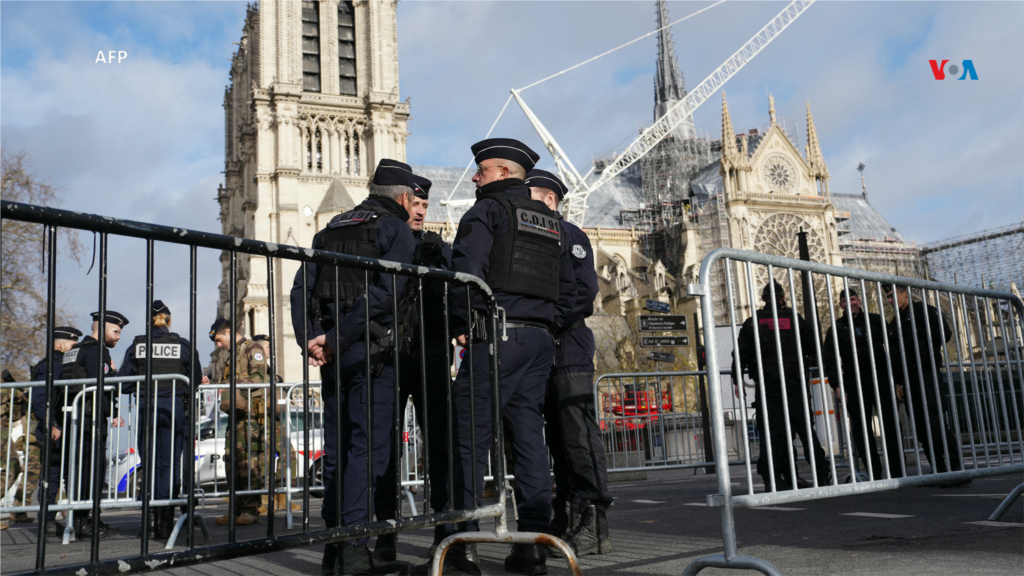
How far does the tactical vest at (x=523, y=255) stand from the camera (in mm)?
4078

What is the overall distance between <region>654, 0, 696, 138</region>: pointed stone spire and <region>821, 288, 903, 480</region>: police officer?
3121 inches

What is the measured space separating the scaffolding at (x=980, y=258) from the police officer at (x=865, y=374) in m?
54.2

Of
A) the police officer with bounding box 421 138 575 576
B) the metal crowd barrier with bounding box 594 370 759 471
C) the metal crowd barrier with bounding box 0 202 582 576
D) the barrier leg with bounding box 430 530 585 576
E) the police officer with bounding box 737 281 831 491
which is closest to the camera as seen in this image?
the metal crowd barrier with bounding box 0 202 582 576

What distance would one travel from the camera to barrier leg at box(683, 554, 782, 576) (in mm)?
2785

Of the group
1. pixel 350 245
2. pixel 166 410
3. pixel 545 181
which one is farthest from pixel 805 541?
pixel 166 410

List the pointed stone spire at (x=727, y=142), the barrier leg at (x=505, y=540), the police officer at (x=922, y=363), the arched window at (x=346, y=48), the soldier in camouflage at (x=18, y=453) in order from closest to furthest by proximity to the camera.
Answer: the barrier leg at (x=505, y=540)
the police officer at (x=922, y=363)
the soldier in camouflage at (x=18, y=453)
the arched window at (x=346, y=48)
the pointed stone spire at (x=727, y=142)

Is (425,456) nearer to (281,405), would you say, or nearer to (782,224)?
(281,405)

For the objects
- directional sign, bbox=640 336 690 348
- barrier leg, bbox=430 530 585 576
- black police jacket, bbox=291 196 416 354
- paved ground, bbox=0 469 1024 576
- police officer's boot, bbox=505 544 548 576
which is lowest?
paved ground, bbox=0 469 1024 576

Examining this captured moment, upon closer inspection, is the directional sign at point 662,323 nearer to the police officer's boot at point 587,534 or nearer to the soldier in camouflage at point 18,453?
the soldier in camouflage at point 18,453

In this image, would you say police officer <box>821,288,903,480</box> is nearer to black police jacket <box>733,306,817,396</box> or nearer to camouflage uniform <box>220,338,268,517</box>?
black police jacket <box>733,306,817,396</box>

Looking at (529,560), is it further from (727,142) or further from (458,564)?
(727,142)

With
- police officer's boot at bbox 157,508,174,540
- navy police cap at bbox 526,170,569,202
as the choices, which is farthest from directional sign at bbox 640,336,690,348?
navy police cap at bbox 526,170,569,202

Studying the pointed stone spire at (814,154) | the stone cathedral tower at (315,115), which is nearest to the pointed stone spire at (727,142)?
the pointed stone spire at (814,154)

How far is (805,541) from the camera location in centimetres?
412
